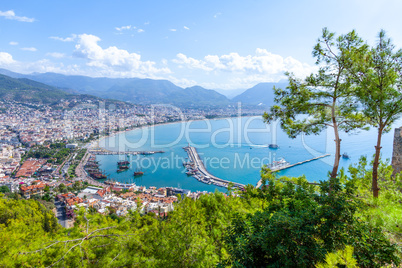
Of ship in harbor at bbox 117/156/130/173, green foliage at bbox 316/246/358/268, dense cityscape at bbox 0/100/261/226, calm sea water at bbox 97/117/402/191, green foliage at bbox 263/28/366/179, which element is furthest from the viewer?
ship in harbor at bbox 117/156/130/173

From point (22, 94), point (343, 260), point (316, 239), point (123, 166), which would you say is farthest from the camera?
point (22, 94)

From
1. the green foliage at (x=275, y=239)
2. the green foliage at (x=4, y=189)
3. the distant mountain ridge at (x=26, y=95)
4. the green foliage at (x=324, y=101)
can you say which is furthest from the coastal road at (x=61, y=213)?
the distant mountain ridge at (x=26, y=95)

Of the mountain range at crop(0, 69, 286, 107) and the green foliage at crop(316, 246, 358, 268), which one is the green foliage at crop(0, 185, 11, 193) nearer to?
the green foliage at crop(316, 246, 358, 268)

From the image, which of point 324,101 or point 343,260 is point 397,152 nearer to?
point 324,101

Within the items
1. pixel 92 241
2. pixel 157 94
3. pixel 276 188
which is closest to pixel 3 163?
pixel 92 241

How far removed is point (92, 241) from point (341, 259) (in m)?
1.96

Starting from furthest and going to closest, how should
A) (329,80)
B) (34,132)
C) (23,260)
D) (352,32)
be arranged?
(34,132) < (329,80) < (352,32) < (23,260)

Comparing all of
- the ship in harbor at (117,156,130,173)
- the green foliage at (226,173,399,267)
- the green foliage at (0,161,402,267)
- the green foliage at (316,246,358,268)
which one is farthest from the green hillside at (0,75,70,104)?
the green foliage at (316,246,358,268)

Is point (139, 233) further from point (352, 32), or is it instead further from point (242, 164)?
point (242, 164)

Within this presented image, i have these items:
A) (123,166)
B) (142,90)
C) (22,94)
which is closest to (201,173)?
(123,166)

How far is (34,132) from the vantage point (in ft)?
96.9

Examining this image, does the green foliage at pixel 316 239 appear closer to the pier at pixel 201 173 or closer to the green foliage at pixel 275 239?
the green foliage at pixel 275 239

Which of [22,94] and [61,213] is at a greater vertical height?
[22,94]

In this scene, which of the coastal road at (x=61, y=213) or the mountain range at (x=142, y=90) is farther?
the mountain range at (x=142, y=90)
